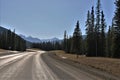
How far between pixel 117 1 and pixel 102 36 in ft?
108

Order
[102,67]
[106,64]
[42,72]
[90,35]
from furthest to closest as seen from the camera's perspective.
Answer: [90,35] → [106,64] → [102,67] → [42,72]

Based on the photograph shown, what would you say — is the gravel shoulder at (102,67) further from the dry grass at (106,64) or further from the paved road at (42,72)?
the paved road at (42,72)

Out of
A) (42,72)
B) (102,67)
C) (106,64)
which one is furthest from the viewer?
(106,64)

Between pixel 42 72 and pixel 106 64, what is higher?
pixel 106 64

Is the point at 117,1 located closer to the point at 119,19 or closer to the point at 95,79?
the point at 119,19

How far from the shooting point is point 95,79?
15078 mm

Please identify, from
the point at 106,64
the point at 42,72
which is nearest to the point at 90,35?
the point at 106,64

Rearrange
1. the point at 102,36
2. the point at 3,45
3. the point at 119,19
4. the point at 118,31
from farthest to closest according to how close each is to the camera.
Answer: the point at 3,45 < the point at 102,36 < the point at 118,31 < the point at 119,19

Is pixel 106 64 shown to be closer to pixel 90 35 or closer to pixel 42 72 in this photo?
pixel 42 72

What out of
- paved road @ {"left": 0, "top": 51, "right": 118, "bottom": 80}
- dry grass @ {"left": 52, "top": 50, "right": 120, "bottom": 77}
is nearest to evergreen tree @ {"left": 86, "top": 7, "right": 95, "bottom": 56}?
dry grass @ {"left": 52, "top": 50, "right": 120, "bottom": 77}

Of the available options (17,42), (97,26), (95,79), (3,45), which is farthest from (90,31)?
(17,42)

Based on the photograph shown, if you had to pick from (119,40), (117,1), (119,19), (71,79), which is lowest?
(71,79)

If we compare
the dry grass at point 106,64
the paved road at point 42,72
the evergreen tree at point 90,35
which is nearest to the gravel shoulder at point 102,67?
the dry grass at point 106,64

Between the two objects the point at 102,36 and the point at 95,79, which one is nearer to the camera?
the point at 95,79
